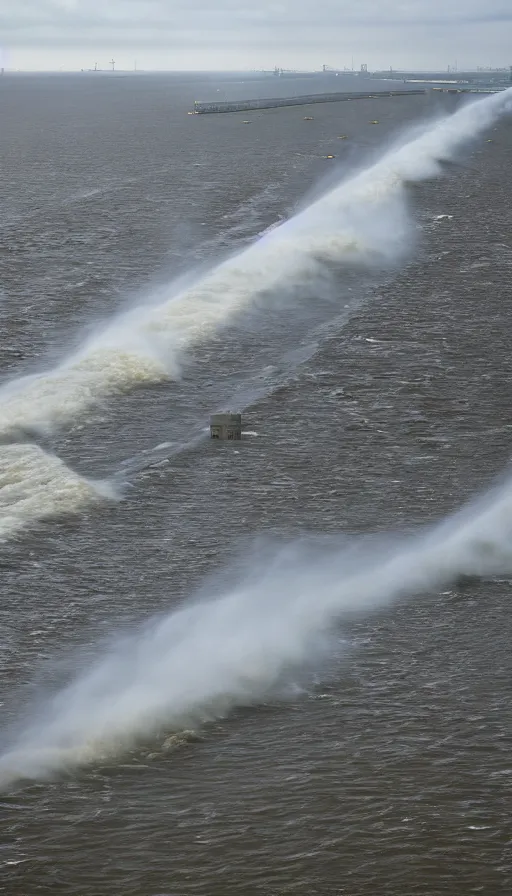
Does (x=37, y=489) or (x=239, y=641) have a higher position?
(x=37, y=489)

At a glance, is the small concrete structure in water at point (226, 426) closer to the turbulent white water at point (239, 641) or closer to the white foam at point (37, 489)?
the white foam at point (37, 489)

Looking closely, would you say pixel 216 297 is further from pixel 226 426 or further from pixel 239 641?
pixel 239 641

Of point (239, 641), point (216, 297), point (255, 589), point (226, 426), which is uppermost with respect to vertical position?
point (216, 297)

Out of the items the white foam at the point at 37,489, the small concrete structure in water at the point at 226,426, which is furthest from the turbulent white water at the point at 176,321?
the small concrete structure in water at the point at 226,426

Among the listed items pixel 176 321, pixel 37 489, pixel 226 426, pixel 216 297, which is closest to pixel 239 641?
pixel 37 489

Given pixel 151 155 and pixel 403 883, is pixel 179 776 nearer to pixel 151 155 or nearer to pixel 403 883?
pixel 403 883

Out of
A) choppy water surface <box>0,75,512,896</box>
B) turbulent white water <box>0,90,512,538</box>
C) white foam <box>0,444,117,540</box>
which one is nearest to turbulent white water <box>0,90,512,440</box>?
turbulent white water <box>0,90,512,538</box>
